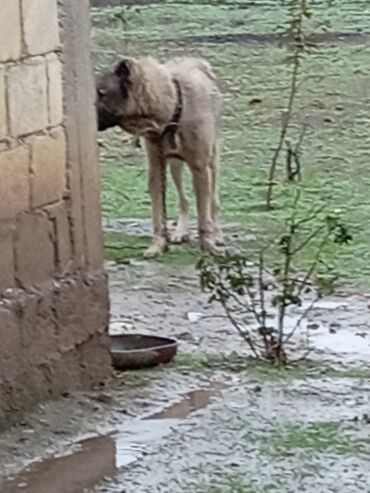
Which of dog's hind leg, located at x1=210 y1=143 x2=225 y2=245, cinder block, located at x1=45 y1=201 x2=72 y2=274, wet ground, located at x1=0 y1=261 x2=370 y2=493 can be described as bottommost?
dog's hind leg, located at x1=210 y1=143 x2=225 y2=245

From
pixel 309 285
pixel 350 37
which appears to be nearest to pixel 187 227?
pixel 309 285

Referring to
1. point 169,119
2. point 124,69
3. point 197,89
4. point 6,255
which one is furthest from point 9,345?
point 197,89

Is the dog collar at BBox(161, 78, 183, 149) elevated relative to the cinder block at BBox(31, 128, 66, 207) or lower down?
lower down

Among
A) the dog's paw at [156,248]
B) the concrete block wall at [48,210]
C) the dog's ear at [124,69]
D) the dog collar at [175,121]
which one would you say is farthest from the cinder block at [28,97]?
the dog's paw at [156,248]

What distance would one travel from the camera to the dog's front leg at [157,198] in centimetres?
999

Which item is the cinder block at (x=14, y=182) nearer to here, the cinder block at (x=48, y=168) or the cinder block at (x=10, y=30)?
the cinder block at (x=48, y=168)

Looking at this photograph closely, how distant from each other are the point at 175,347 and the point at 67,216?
1.01 metres

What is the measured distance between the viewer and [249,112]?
14.7 m

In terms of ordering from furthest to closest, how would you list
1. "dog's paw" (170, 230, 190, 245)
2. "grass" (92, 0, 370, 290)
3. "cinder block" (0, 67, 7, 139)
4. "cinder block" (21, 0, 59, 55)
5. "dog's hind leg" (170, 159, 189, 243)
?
1. "grass" (92, 0, 370, 290)
2. "dog's hind leg" (170, 159, 189, 243)
3. "dog's paw" (170, 230, 190, 245)
4. "cinder block" (21, 0, 59, 55)
5. "cinder block" (0, 67, 7, 139)

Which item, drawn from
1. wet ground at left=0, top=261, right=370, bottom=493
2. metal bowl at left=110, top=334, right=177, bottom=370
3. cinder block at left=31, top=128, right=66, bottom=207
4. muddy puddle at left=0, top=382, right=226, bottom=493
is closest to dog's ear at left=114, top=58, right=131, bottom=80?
wet ground at left=0, top=261, right=370, bottom=493

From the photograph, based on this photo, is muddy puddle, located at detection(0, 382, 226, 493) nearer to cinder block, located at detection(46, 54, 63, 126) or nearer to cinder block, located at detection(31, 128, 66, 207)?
cinder block, located at detection(31, 128, 66, 207)

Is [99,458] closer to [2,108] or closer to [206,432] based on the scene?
[206,432]

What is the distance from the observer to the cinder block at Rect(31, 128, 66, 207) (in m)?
5.98

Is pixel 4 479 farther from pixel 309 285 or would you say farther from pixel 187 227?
pixel 187 227
